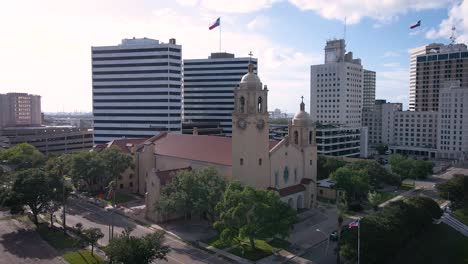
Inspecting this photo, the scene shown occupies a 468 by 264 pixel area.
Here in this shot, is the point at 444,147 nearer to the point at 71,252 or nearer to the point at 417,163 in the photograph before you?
the point at 417,163

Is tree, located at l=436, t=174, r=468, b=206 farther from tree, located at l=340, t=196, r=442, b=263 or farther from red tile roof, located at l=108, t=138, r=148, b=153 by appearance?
red tile roof, located at l=108, t=138, r=148, b=153

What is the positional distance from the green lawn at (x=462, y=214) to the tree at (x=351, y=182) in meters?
14.8

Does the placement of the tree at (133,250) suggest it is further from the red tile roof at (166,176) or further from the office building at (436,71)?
the office building at (436,71)

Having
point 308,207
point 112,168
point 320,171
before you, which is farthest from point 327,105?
point 112,168

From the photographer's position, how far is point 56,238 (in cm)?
5162

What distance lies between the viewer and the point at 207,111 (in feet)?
520

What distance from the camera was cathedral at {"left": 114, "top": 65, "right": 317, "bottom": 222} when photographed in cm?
5981

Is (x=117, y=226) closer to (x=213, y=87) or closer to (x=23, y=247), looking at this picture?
(x=23, y=247)

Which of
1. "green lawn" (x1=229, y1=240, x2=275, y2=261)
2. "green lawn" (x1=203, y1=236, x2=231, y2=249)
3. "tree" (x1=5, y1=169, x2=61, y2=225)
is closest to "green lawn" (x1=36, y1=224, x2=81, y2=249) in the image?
"tree" (x1=5, y1=169, x2=61, y2=225)

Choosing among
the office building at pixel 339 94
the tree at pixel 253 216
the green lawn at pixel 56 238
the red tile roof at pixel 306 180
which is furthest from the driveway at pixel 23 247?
the office building at pixel 339 94

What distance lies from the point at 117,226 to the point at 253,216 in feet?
76.5

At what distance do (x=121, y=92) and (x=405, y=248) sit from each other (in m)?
93.9

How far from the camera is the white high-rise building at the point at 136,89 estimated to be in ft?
383

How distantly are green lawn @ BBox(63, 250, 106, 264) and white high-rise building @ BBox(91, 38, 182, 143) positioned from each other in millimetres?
72612
